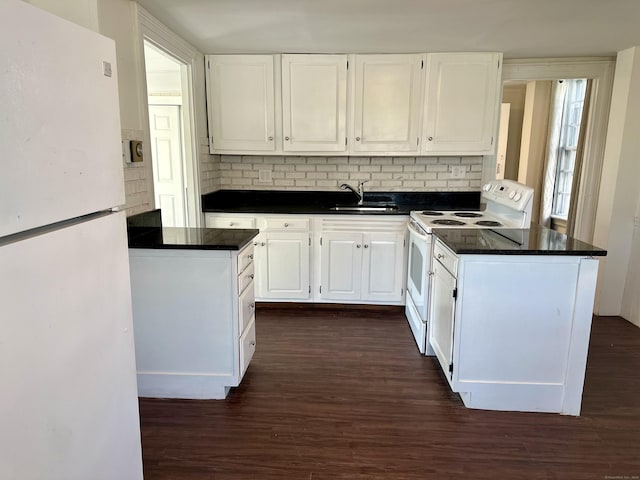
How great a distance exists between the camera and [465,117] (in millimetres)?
3355

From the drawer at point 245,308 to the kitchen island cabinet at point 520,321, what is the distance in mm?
1106

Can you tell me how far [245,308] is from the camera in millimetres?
2301

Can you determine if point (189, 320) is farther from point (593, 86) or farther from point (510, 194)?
point (593, 86)

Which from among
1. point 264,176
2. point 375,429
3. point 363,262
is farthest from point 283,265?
point 375,429

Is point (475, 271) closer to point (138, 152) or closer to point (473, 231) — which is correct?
point (473, 231)

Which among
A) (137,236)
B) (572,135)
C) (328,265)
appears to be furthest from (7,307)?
(572,135)

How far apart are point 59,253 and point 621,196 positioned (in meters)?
3.80

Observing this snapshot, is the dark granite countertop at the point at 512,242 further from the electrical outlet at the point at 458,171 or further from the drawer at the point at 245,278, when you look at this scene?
the electrical outlet at the point at 458,171

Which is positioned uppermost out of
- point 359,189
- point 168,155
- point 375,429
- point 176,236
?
point 168,155

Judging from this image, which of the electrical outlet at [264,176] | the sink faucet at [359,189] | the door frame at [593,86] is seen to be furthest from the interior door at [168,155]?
the door frame at [593,86]

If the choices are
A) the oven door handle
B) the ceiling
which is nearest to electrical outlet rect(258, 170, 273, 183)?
the ceiling

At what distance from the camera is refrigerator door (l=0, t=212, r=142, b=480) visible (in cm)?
78

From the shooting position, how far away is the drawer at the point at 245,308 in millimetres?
2193

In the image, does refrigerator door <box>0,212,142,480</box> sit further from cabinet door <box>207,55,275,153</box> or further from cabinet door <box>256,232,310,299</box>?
cabinet door <box>207,55,275,153</box>
